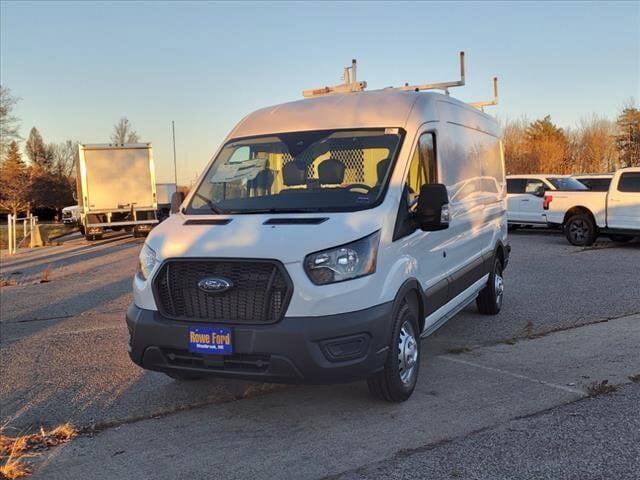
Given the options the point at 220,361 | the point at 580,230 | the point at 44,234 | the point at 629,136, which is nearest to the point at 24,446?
the point at 220,361

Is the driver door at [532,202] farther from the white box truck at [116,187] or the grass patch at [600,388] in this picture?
the grass patch at [600,388]

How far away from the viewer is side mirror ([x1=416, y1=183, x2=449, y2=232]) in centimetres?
459

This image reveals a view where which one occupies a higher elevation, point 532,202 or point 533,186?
point 533,186

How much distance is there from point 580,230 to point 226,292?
551 inches

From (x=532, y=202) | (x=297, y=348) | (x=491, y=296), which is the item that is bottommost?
(x=491, y=296)

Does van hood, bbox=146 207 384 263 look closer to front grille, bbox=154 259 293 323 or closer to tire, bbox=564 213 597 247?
front grille, bbox=154 259 293 323

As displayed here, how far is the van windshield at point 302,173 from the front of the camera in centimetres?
472

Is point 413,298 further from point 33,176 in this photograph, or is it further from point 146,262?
point 33,176

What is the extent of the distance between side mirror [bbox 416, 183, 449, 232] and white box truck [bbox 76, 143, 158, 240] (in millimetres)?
19338

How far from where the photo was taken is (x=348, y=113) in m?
5.28

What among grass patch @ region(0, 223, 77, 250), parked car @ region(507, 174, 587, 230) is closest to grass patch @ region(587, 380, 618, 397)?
parked car @ region(507, 174, 587, 230)

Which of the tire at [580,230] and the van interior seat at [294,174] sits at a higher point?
the van interior seat at [294,174]

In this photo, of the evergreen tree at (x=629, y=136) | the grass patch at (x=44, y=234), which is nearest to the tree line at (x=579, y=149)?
the evergreen tree at (x=629, y=136)

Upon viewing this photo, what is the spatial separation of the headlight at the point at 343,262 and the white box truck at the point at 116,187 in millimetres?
19649
